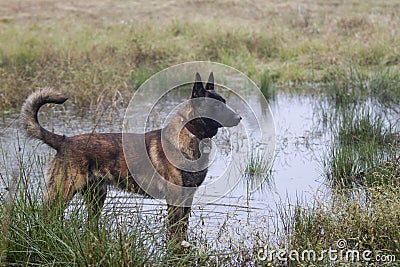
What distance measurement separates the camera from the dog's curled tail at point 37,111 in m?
4.72

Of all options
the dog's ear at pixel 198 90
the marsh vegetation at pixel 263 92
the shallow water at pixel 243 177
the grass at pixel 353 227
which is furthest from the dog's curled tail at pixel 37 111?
the grass at pixel 353 227

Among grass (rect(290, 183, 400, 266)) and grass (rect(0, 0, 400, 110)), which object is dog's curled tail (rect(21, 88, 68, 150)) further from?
grass (rect(0, 0, 400, 110))

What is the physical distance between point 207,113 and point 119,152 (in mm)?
754

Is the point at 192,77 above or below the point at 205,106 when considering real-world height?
above

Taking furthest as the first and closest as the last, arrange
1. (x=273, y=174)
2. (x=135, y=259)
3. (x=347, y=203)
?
(x=273, y=174), (x=347, y=203), (x=135, y=259)

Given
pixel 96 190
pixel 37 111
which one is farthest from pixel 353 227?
pixel 37 111

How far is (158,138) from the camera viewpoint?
509cm

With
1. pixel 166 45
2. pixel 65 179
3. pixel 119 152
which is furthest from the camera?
pixel 166 45

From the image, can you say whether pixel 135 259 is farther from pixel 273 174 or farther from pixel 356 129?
pixel 356 129

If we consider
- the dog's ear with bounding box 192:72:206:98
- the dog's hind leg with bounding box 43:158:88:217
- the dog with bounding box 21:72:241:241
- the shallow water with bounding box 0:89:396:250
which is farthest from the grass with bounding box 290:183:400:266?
the dog's hind leg with bounding box 43:158:88:217

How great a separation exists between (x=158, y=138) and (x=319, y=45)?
→ 8761 millimetres

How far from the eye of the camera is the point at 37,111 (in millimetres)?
4824

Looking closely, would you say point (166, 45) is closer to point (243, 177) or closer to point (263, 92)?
point (263, 92)

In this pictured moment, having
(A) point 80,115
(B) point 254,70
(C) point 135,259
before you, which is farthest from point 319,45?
(C) point 135,259
